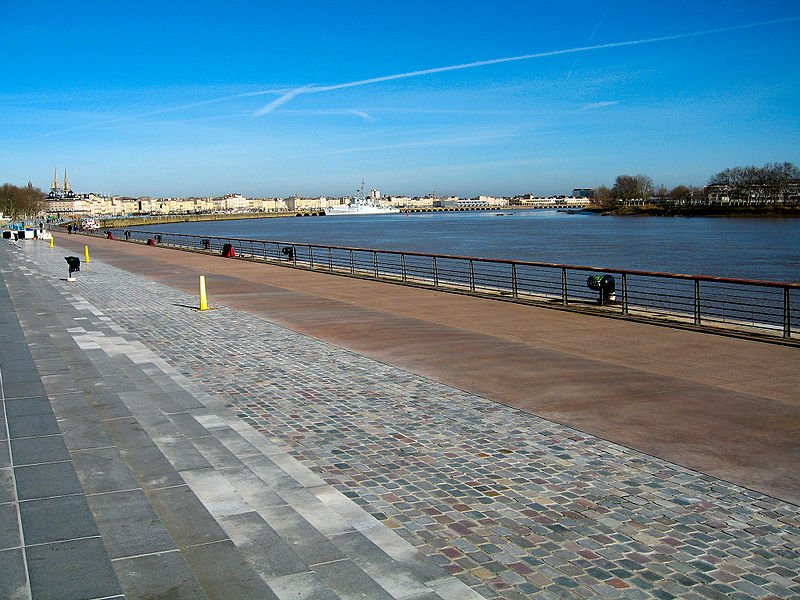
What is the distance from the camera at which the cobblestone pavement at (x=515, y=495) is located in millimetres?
4598

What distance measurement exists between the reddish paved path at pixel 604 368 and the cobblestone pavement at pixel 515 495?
1.65 ft

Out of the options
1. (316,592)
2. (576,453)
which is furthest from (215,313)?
(316,592)

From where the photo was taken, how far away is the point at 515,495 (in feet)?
19.5

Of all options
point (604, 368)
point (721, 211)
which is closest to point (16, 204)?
point (721, 211)

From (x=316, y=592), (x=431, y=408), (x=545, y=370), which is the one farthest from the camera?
(x=545, y=370)

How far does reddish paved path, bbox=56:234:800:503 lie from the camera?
7160mm

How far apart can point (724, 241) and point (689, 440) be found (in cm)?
7339

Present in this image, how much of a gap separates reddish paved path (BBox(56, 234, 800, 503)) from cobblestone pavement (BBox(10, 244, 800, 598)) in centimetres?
50

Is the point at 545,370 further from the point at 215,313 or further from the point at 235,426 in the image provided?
the point at 215,313

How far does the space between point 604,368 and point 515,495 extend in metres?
5.12

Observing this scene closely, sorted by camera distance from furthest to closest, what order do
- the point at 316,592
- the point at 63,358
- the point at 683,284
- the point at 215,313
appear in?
the point at 683,284 < the point at 215,313 < the point at 63,358 < the point at 316,592

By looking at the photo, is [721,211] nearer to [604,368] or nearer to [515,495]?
Result: [604,368]

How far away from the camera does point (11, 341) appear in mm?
13383

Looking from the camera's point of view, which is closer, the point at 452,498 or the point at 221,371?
the point at 452,498
